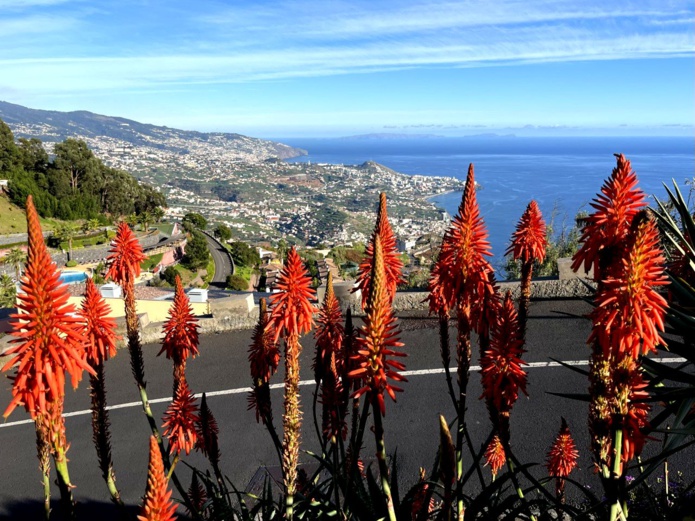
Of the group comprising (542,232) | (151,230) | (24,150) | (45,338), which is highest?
(24,150)

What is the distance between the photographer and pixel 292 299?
2887 mm

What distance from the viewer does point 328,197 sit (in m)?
111

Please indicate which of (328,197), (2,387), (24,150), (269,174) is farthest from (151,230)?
(269,174)

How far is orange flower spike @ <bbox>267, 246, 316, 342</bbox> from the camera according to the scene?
2.84 meters

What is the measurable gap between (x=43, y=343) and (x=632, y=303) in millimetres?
2226

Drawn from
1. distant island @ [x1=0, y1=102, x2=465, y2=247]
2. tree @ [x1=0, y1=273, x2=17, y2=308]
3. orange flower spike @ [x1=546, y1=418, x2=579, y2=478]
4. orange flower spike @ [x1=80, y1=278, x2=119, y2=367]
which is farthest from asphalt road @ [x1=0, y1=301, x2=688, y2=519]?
tree @ [x1=0, y1=273, x2=17, y2=308]

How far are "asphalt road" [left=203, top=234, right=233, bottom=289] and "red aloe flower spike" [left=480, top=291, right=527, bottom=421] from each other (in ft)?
157

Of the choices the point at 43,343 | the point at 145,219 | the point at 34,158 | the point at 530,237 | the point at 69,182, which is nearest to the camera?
the point at 43,343

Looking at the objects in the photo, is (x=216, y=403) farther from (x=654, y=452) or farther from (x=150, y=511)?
(x=150, y=511)

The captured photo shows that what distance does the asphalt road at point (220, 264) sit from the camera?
53.0m

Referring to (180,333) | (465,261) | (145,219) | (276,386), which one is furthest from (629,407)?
(145,219)

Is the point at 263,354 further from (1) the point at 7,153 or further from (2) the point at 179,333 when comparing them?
(1) the point at 7,153

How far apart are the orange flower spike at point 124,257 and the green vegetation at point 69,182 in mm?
71157

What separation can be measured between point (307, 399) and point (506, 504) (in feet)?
17.1
